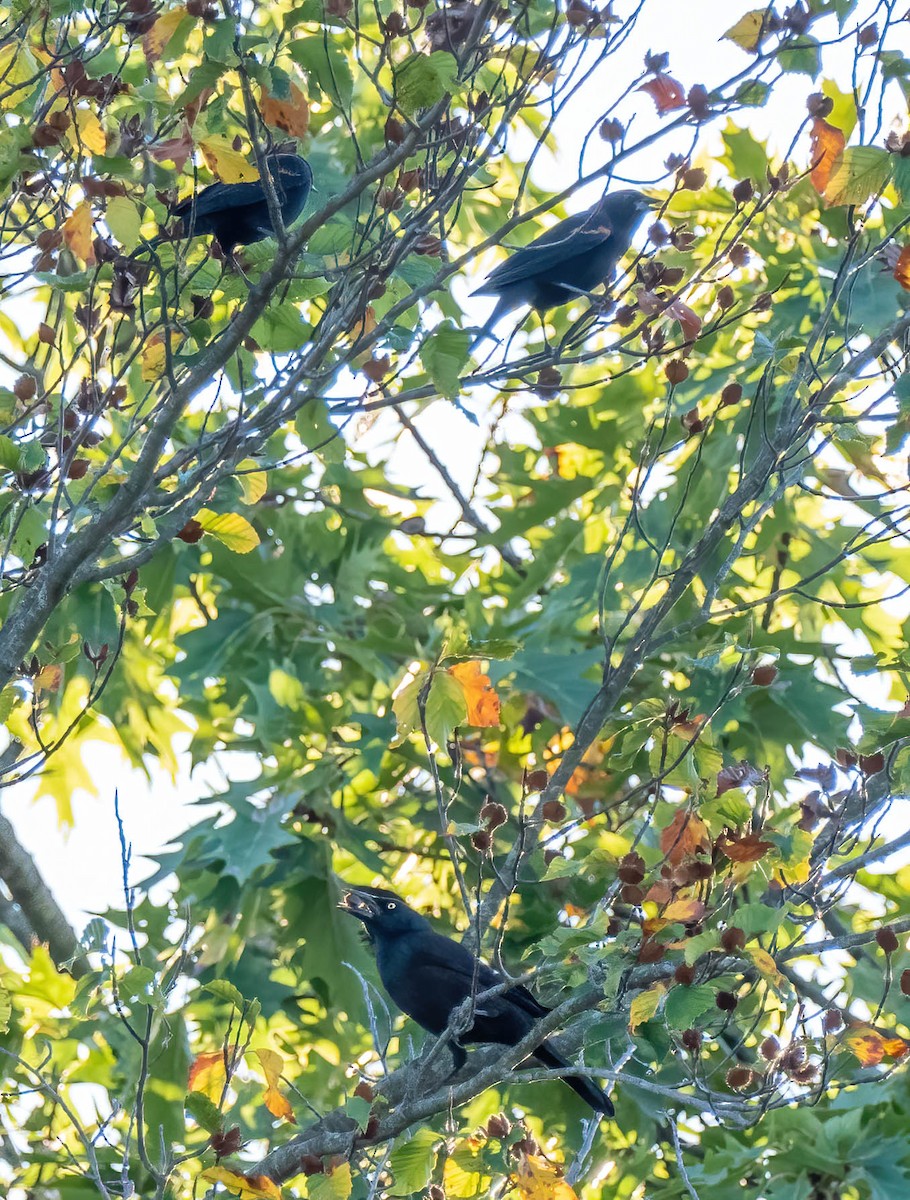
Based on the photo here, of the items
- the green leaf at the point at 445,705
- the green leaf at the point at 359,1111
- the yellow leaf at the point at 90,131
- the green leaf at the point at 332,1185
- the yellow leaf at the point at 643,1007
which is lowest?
the green leaf at the point at 332,1185

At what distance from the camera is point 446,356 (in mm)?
3332

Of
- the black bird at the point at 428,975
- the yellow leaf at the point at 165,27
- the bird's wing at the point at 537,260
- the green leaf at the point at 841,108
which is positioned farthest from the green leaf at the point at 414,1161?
the green leaf at the point at 841,108

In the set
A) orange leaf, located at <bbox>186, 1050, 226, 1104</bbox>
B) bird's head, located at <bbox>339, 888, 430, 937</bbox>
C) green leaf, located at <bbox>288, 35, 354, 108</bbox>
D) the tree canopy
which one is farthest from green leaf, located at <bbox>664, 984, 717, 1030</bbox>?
bird's head, located at <bbox>339, 888, 430, 937</bbox>

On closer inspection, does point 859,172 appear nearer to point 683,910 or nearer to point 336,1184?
Answer: point 683,910

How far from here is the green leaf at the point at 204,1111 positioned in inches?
125

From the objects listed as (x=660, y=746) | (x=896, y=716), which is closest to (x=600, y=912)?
(x=660, y=746)

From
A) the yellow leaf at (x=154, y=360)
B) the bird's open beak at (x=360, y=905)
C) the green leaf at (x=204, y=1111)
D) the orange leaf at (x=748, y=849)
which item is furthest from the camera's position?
the bird's open beak at (x=360, y=905)

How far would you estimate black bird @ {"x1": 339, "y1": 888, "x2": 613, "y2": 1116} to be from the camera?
4.91 m

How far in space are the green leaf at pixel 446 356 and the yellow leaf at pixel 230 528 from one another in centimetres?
74

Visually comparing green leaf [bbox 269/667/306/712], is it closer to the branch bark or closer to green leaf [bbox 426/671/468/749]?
the branch bark

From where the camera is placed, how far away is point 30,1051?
3.97 meters

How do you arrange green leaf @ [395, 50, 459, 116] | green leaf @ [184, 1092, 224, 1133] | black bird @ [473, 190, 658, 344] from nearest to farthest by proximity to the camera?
1. green leaf @ [395, 50, 459, 116]
2. green leaf @ [184, 1092, 224, 1133]
3. black bird @ [473, 190, 658, 344]

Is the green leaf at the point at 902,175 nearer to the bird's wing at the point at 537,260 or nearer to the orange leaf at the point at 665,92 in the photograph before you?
the orange leaf at the point at 665,92

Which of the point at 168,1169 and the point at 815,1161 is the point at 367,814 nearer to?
the point at 815,1161
